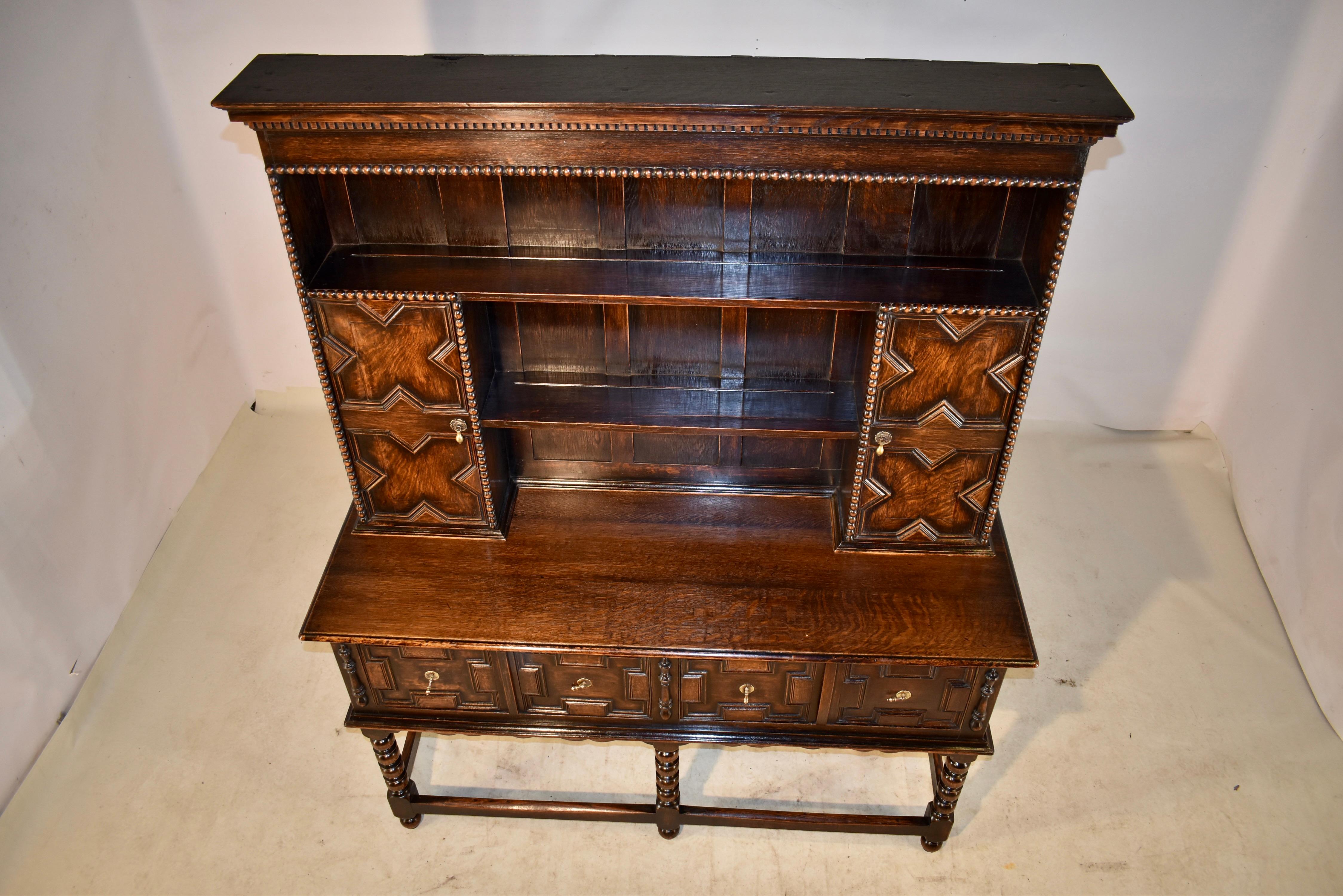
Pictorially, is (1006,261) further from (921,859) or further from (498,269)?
(921,859)

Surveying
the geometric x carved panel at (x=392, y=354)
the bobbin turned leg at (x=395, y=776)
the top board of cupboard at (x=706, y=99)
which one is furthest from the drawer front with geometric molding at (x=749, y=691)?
the top board of cupboard at (x=706, y=99)

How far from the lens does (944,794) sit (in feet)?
8.43

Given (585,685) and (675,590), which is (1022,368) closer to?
(675,590)

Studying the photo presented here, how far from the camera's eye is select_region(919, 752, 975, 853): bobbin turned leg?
2496mm

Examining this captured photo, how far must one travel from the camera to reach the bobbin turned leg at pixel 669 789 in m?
2.54

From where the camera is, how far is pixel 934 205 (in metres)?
2.22

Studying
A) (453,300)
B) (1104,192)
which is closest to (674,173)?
(453,300)

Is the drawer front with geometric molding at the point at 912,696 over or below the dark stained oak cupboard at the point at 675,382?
below

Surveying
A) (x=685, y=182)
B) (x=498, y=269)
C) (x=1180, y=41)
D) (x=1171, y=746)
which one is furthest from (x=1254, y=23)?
(x=498, y=269)

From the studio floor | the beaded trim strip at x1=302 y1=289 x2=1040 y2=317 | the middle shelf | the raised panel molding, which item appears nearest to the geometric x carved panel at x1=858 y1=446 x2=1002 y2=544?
the middle shelf

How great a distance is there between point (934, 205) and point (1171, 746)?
75.0 inches

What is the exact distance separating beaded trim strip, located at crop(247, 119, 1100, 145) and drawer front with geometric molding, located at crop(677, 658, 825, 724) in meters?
1.22

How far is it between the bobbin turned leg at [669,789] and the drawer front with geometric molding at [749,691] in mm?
106

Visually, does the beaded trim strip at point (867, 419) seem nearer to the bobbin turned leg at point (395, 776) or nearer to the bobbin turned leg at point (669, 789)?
the bobbin turned leg at point (669, 789)
